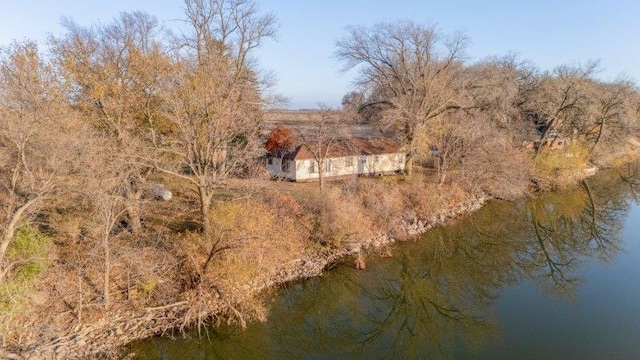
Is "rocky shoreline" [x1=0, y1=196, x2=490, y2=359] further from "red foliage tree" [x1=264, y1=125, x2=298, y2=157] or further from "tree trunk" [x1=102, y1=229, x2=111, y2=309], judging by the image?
"red foliage tree" [x1=264, y1=125, x2=298, y2=157]

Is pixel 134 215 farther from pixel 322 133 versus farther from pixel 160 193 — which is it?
pixel 322 133

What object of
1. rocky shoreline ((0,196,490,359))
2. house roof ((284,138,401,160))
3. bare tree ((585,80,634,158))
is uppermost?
bare tree ((585,80,634,158))

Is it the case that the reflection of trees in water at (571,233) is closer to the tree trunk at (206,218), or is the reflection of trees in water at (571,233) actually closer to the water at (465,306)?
the water at (465,306)

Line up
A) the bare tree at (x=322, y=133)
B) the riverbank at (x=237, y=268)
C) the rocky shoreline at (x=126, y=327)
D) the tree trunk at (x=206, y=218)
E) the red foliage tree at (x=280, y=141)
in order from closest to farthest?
the rocky shoreline at (x=126, y=327) → the riverbank at (x=237, y=268) → the tree trunk at (x=206, y=218) → the bare tree at (x=322, y=133) → the red foliage tree at (x=280, y=141)

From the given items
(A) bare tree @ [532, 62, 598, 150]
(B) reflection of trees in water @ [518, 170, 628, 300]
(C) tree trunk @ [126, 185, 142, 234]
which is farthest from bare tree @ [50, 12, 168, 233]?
(A) bare tree @ [532, 62, 598, 150]

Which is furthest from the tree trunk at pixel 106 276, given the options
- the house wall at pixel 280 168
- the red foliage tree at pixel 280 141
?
the red foliage tree at pixel 280 141

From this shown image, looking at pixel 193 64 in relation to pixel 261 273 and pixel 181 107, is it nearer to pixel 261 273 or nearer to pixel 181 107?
pixel 181 107

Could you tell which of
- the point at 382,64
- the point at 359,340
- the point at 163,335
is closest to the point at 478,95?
the point at 382,64
